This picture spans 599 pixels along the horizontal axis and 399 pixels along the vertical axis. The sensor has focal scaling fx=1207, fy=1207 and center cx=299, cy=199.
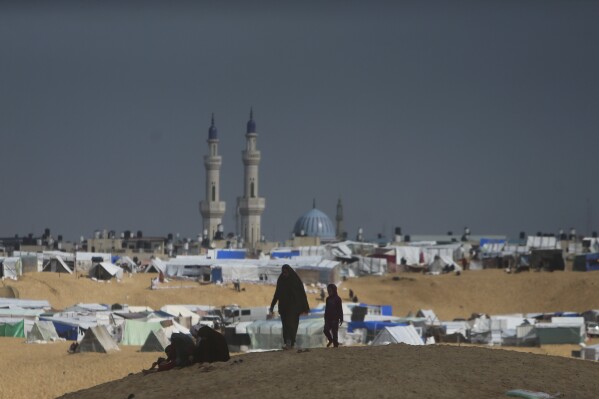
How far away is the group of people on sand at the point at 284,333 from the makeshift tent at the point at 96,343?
1516cm

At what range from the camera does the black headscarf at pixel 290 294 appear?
15.5 metres

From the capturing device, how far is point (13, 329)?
37.2 meters

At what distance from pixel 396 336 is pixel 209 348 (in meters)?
18.0

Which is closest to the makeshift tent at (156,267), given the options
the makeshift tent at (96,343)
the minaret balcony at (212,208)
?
the makeshift tent at (96,343)

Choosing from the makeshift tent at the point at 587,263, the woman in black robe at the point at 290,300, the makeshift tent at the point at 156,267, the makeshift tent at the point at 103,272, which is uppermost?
the makeshift tent at the point at 587,263

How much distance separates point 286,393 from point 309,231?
110756 millimetres

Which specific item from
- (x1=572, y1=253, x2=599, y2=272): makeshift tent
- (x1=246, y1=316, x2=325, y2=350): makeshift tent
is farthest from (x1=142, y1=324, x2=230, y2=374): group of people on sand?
(x1=572, y1=253, x2=599, y2=272): makeshift tent

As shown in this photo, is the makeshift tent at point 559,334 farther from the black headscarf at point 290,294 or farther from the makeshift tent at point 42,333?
the black headscarf at point 290,294

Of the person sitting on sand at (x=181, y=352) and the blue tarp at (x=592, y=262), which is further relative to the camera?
the blue tarp at (x=592, y=262)

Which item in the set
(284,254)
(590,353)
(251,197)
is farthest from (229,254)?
(590,353)

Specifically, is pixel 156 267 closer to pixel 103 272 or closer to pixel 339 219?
pixel 103 272

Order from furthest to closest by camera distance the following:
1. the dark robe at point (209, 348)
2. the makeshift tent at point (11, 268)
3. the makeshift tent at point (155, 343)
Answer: the makeshift tent at point (11, 268)
the makeshift tent at point (155, 343)
the dark robe at point (209, 348)

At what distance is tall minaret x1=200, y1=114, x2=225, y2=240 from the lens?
10888cm

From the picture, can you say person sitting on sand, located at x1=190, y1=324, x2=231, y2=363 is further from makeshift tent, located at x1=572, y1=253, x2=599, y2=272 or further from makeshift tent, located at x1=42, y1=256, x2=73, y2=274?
makeshift tent, located at x1=572, y1=253, x2=599, y2=272
